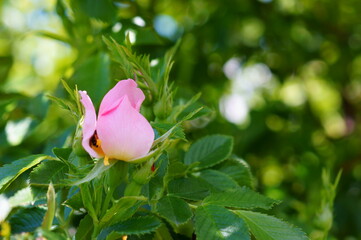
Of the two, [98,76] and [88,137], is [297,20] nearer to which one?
[98,76]

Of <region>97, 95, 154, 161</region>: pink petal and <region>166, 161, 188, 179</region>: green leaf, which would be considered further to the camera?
<region>166, 161, 188, 179</region>: green leaf

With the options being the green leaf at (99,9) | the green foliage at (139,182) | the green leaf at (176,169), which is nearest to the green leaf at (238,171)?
the green foliage at (139,182)

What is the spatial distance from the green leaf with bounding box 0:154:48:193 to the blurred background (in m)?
0.24

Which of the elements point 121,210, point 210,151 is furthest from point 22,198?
point 210,151

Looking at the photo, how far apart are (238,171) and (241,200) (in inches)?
6.8

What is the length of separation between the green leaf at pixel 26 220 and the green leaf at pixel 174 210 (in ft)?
0.50

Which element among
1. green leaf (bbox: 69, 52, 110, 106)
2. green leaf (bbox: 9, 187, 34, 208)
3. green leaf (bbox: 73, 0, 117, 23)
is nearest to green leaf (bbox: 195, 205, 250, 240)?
green leaf (bbox: 9, 187, 34, 208)

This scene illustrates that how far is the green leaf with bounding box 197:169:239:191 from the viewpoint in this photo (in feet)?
2.21

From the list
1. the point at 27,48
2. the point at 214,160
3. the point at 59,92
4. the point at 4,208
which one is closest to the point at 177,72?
the point at 59,92

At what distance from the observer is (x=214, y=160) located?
0.73 metres

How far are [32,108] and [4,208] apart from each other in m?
0.37

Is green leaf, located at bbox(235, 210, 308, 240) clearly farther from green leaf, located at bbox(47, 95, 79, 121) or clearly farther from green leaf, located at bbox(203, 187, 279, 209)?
green leaf, located at bbox(47, 95, 79, 121)

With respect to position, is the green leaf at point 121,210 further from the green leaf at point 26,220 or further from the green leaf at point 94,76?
the green leaf at point 94,76

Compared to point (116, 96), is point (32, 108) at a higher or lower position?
lower
